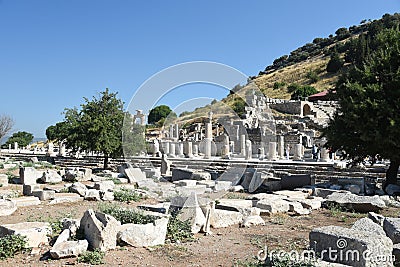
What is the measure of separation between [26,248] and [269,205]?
639 cm

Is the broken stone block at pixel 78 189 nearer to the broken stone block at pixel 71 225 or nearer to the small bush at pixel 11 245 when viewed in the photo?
the broken stone block at pixel 71 225

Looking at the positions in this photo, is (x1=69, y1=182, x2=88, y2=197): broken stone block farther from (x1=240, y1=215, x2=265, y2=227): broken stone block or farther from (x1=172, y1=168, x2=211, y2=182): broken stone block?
(x1=240, y1=215, x2=265, y2=227): broken stone block

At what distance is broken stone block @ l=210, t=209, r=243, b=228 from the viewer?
8883mm

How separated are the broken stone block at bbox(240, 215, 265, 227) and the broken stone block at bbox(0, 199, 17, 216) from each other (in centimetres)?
618

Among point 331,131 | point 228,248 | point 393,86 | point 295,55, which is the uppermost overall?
point 295,55

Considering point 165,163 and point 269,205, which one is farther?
point 165,163

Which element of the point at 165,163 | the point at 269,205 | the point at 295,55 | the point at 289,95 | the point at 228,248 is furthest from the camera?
the point at 295,55

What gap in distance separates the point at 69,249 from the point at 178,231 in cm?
226

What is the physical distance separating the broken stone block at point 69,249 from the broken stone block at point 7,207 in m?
4.63

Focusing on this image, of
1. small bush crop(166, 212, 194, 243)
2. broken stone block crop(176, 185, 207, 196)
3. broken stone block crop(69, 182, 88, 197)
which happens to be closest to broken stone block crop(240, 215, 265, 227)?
small bush crop(166, 212, 194, 243)

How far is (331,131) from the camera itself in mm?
15773

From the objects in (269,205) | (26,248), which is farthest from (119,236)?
(269,205)

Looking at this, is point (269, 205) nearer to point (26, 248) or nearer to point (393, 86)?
point (26, 248)

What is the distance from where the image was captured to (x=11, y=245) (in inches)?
261
